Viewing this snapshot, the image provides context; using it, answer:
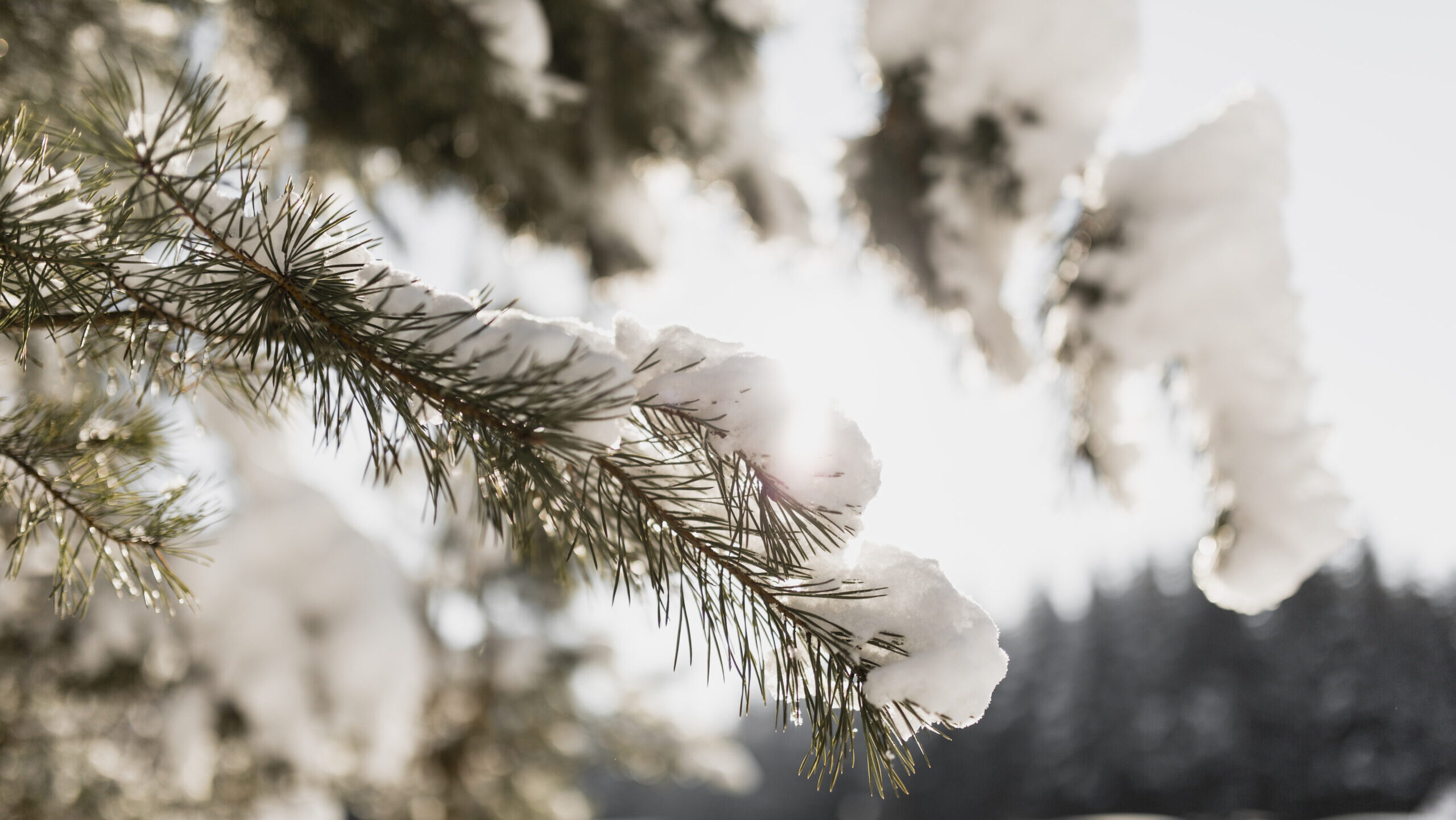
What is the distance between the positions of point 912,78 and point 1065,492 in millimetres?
1016

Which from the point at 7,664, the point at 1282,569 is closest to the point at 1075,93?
the point at 1282,569

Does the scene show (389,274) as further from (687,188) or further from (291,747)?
(291,747)

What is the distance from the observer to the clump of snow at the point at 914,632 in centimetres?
69

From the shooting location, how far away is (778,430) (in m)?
0.71

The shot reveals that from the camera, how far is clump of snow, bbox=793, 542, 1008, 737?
69cm

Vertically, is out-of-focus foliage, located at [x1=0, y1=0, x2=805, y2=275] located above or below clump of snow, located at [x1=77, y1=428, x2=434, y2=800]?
above

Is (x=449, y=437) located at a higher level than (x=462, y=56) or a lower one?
lower

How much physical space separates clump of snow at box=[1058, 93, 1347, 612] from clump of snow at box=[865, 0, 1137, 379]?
0.48ft

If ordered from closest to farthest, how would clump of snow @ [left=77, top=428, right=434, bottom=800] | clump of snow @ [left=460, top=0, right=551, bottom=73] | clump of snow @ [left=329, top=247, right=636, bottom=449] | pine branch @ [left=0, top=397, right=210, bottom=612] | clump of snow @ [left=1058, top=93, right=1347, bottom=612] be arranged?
clump of snow @ [left=329, top=247, right=636, bottom=449], pine branch @ [left=0, top=397, right=210, bottom=612], clump of snow @ [left=1058, top=93, right=1347, bottom=612], clump of snow @ [left=460, top=0, right=551, bottom=73], clump of snow @ [left=77, top=428, right=434, bottom=800]

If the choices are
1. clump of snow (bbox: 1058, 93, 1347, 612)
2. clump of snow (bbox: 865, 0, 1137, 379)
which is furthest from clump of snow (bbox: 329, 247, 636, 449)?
clump of snow (bbox: 865, 0, 1137, 379)

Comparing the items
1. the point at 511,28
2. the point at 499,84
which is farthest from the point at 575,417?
the point at 499,84

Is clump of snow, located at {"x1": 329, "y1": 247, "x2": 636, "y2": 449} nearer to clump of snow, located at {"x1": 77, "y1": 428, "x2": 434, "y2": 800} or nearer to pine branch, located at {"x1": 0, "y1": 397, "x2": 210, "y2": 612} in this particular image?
pine branch, located at {"x1": 0, "y1": 397, "x2": 210, "y2": 612}

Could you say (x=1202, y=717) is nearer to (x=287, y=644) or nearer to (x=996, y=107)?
(x=287, y=644)

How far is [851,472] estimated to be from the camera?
72 centimetres
